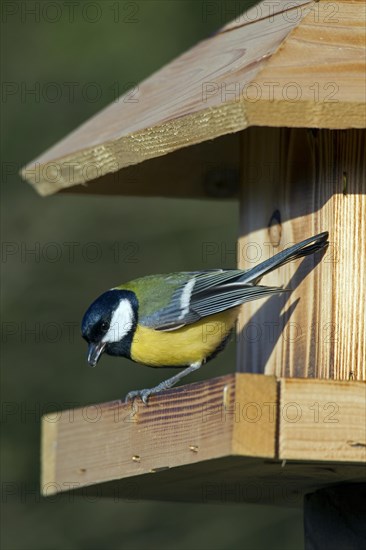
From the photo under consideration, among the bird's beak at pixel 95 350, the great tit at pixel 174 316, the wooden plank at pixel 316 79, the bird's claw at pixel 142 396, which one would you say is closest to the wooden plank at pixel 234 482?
the bird's claw at pixel 142 396

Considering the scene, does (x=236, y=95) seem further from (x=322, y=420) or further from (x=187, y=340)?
(x=187, y=340)

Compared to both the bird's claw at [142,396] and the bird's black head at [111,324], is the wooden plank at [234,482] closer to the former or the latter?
the bird's claw at [142,396]

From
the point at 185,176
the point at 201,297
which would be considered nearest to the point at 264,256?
the point at 201,297

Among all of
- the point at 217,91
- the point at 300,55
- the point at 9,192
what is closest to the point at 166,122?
the point at 217,91

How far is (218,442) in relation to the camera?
2.61 meters

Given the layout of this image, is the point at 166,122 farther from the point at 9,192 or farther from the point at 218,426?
the point at 9,192

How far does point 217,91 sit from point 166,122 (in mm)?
187

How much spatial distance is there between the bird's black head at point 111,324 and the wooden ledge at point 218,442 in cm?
48

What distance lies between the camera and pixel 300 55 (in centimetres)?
282

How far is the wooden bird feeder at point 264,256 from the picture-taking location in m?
2.64

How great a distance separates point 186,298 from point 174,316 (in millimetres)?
76

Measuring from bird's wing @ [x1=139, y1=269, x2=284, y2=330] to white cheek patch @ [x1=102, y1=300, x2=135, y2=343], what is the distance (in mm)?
57

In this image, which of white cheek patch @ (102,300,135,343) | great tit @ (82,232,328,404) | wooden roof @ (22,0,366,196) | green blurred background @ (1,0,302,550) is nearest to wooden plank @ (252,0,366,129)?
wooden roof @ (22,0,366,196)

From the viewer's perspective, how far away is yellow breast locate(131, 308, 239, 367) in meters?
3.58
